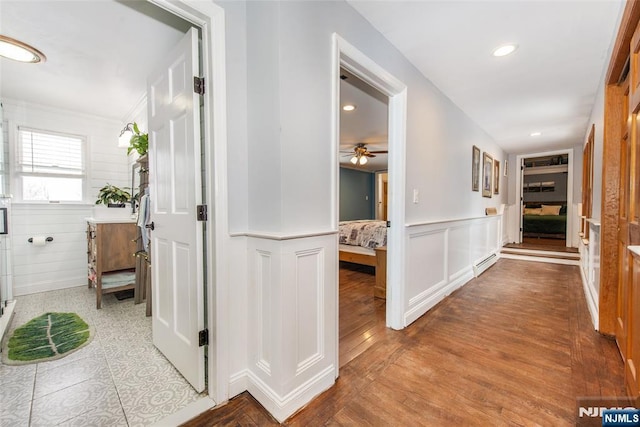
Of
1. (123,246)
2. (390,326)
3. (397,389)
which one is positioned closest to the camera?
(397,389)

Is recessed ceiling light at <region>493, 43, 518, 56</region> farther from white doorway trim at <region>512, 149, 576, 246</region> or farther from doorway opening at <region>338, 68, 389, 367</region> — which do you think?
white doorway trim at <region>512, 149, 576, 246</region>

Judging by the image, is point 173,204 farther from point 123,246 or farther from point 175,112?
point 123,246

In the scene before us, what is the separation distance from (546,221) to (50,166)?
1114cm

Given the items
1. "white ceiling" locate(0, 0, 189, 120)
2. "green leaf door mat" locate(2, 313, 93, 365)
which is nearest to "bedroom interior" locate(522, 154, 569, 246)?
"white ceiling" locate(0, 0, 189, 120)

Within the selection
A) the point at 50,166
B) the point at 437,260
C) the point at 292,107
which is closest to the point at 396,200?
the point at 437,260

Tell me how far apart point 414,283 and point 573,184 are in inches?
245

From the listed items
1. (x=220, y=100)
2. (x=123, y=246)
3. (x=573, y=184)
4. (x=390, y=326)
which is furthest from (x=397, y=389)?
(x=573, y=184)

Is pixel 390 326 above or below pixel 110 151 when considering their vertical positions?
below

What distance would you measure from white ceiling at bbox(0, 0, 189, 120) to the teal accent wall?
5969 millimetres

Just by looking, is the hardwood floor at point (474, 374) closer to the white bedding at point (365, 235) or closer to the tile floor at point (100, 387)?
the tile floor at point (100, 387)

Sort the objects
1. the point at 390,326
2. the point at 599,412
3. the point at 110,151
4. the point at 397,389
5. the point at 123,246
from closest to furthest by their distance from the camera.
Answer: the point at 599,412 → the point at 397,389 → the point at 390,326 → the point at 123,246 → the point at 110,151

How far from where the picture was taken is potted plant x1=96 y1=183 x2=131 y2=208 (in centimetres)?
342

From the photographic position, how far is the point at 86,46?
84.1 inches

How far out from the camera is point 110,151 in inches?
151
